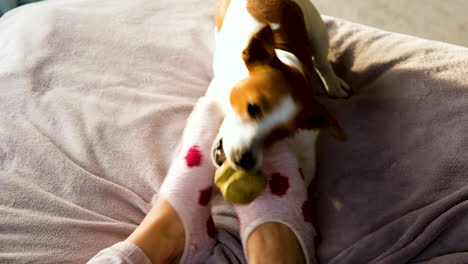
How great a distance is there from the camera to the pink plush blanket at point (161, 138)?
0.87 metres

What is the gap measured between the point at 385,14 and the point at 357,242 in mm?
1012

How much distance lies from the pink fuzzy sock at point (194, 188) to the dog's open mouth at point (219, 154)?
38 millimetres

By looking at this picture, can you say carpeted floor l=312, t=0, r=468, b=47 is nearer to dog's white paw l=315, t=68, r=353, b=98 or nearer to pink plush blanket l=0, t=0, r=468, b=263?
pink plush blanket l=0, t=0, r=468, b=263

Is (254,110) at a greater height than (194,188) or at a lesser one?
greater

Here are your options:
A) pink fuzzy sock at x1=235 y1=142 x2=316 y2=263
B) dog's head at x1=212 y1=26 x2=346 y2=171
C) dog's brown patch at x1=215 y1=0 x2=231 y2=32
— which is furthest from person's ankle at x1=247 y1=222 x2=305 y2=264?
dog's brown patch at x1=215 y1=0 x2=231 y2=32

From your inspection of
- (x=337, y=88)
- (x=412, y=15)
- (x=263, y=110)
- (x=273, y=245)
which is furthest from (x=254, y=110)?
(x=412, y=15)

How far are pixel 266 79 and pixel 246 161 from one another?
178 mm

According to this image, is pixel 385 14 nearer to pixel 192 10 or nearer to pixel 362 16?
pixel 362 16

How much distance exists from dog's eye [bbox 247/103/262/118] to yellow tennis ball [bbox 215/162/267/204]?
0.36 ft

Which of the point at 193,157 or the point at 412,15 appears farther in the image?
the point at 412,15

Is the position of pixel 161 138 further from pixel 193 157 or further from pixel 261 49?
pixel 261 49

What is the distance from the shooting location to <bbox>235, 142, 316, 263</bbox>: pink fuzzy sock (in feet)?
2.87

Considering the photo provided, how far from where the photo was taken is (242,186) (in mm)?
→ 838

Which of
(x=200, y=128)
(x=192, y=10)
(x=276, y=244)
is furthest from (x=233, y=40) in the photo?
(x=276, y=244)
